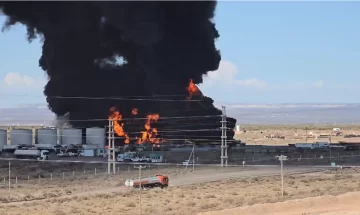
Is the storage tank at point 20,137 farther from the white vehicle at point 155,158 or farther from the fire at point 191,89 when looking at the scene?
the white vehicle at point 155,158

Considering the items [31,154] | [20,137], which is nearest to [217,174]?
[31,154]

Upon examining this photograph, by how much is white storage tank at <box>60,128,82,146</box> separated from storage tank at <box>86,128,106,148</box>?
5.28 ft

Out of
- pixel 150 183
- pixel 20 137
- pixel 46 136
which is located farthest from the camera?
pixel 20 137

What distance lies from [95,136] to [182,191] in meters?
59.7

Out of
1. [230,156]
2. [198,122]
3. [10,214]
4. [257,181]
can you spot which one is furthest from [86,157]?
[10,214]

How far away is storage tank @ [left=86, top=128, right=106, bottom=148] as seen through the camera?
105625mm

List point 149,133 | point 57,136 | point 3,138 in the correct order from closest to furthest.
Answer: point 3,138
point 149,133
point 57,136

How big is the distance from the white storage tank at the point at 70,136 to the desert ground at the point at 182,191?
30.1m

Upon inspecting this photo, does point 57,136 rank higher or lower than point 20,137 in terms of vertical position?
higher

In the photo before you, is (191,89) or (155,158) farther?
(191,89)

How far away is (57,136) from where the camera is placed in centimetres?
11088

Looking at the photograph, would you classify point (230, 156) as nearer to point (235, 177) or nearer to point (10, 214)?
point (235, 177)

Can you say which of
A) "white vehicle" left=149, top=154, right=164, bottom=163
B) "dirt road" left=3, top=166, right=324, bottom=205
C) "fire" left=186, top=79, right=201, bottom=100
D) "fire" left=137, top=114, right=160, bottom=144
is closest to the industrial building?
"fire" left=137, top=114, right=160, bottom=144

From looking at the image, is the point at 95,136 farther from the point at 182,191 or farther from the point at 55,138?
the point at 182,191
